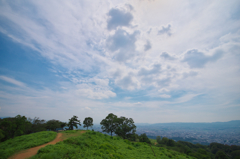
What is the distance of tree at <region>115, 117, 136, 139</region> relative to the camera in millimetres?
42812

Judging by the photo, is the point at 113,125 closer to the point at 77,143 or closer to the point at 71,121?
the point at 71,121

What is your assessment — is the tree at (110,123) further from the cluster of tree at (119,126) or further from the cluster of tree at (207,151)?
the cluster of tree at (207,151)

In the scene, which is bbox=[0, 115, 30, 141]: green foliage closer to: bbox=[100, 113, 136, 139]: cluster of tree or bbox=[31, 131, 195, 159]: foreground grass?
bbox=[31, 131, 195, 159]: foreground grass

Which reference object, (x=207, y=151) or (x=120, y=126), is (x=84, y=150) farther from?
(x=207, y=151)

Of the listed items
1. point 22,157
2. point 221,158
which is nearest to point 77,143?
point 22,157

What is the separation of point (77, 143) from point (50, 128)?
45907mm

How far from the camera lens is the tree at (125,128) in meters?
42.8

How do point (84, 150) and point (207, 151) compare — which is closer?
point (84, 150)

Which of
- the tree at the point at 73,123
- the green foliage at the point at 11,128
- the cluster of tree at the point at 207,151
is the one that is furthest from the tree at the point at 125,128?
the green foliage at the point at 11,128

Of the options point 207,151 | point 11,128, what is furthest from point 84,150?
point 207,151

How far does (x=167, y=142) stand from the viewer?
6819cm

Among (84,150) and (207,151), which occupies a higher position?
(84,150)

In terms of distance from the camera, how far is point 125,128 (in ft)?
141

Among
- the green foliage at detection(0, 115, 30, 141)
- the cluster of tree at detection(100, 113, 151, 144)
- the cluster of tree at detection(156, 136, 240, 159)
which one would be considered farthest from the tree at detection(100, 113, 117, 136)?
the cluster of tree at detection(156, 136, 240, 159)
